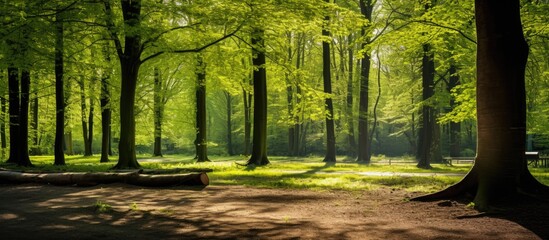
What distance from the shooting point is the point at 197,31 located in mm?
19703

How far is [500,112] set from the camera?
8.83m

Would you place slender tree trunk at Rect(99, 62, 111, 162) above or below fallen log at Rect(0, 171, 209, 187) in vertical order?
above

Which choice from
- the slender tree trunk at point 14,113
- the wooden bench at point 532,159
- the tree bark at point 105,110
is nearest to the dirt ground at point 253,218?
the slender tree trunk at point 14,113

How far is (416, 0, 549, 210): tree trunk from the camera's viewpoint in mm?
8781

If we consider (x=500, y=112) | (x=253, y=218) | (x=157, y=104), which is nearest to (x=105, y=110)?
(x=157, y=104)

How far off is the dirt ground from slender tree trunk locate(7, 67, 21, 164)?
39.1ft

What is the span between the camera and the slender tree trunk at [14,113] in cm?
2175

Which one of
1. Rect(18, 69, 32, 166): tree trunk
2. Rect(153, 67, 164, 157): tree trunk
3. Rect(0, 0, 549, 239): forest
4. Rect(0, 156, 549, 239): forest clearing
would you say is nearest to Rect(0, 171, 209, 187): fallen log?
Rect(0, 0, 549, 239): forest

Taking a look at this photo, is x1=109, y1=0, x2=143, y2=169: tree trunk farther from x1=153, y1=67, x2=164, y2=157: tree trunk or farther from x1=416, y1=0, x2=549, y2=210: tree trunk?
x1=153, y1=67, x2=164, y2=157: tree trunk

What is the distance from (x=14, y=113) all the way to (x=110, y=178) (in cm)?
1135

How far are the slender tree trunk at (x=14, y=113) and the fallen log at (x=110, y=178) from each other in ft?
26.0

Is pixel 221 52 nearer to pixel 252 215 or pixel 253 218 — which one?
pixel 252 215

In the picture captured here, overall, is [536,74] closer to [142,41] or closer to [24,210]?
[142,41]

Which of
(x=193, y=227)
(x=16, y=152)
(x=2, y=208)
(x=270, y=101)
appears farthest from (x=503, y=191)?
(x=270, y=101)
